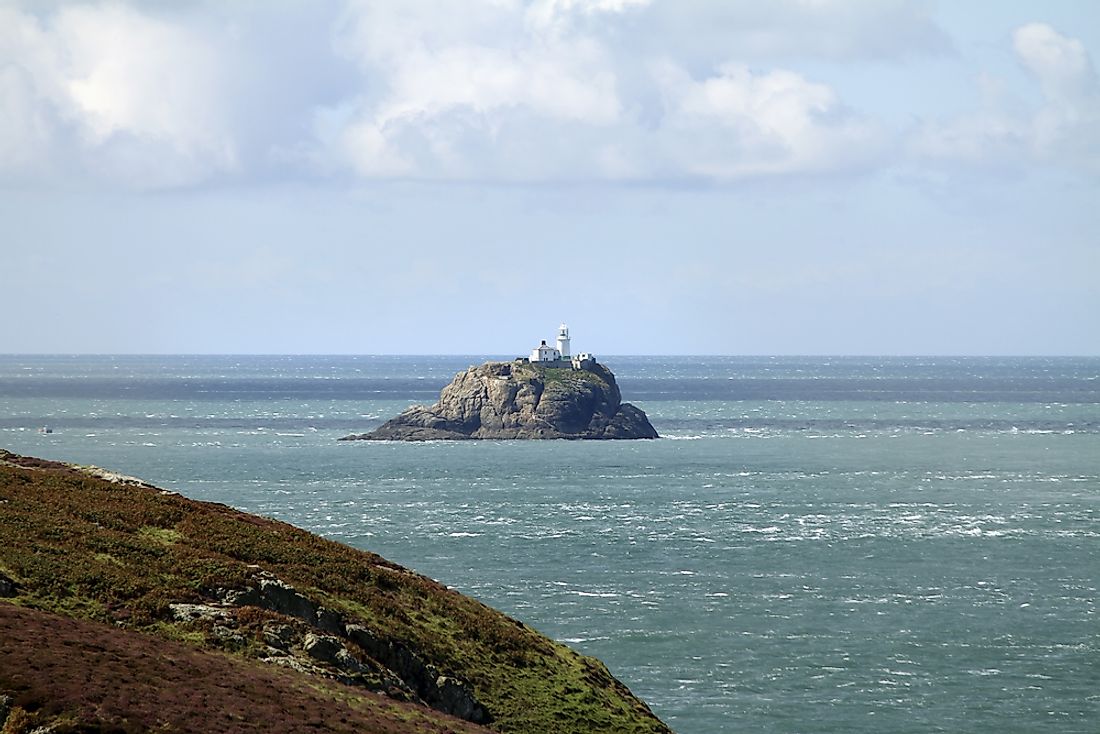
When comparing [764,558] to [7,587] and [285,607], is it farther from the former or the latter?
[7,587]

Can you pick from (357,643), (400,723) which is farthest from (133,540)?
(400,723)

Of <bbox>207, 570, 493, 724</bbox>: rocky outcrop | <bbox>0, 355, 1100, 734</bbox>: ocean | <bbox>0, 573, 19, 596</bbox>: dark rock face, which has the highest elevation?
<bbox>0, 573, 19, 596</bbox>: dark rock face

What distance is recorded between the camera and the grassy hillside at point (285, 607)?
40.3m

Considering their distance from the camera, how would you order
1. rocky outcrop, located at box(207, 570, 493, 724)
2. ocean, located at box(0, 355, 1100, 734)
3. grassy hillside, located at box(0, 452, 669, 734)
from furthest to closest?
ocean, located at box(0, 355, 1100, 734) → rocky outcrop, located at box(207, 570, 493, 724) → grassy hillside, located at box(0, 452, 669, 734)

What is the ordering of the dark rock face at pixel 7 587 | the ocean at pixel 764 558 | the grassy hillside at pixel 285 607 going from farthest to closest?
the ocean at pixel 764 558 → the grassy hillside at pixel 285 607 → the dark rock face at pixel 7 587

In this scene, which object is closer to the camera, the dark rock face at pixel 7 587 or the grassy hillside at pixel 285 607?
the dark rock face at pixel 7 587

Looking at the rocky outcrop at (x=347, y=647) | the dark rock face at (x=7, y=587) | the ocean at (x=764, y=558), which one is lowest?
the ocean at (x=764, y=558)

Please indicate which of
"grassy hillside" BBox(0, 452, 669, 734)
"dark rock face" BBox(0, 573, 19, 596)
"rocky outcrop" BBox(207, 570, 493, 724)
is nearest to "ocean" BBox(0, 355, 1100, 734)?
"grassy hillside" BBox(0, 452, 669, 734)

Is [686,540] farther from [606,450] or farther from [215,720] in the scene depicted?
[606,450]

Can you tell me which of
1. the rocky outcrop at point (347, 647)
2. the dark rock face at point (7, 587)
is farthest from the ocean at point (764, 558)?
the dark rock face at point (7, 587)

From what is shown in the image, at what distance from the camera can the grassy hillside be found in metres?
40.3

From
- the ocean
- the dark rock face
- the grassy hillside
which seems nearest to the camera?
the dark rock face

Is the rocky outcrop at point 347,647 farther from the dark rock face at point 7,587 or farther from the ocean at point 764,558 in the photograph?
the ocean at point 764,558

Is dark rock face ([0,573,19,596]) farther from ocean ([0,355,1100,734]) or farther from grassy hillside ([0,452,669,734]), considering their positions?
ocean ([0,355,1100,734])
